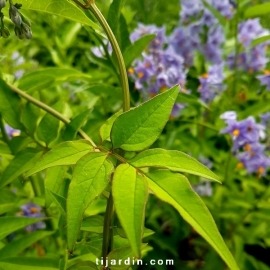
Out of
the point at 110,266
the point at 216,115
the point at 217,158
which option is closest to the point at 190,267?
the point at 217,158

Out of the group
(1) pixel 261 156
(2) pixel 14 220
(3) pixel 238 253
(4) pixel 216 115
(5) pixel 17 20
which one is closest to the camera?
(5) pixel 17 20

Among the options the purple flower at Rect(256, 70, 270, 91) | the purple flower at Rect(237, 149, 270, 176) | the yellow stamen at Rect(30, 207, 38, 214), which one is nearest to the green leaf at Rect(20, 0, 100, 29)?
the yellow stamen at Rect(30, 207, 38, 214)

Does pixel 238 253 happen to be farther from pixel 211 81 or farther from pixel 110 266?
pixel 110 266

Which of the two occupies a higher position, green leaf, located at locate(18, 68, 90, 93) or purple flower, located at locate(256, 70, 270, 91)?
purple flower, located at locate(256, 70, 270, 91)

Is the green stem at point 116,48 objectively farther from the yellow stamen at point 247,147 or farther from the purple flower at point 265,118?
the purple flower at point 265,118

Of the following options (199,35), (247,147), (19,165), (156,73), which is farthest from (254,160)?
(19,165)

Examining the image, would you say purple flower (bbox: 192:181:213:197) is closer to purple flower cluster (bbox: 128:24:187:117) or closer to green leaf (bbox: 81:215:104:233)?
purple flower cluster (bbox: 128:24:187:117)
